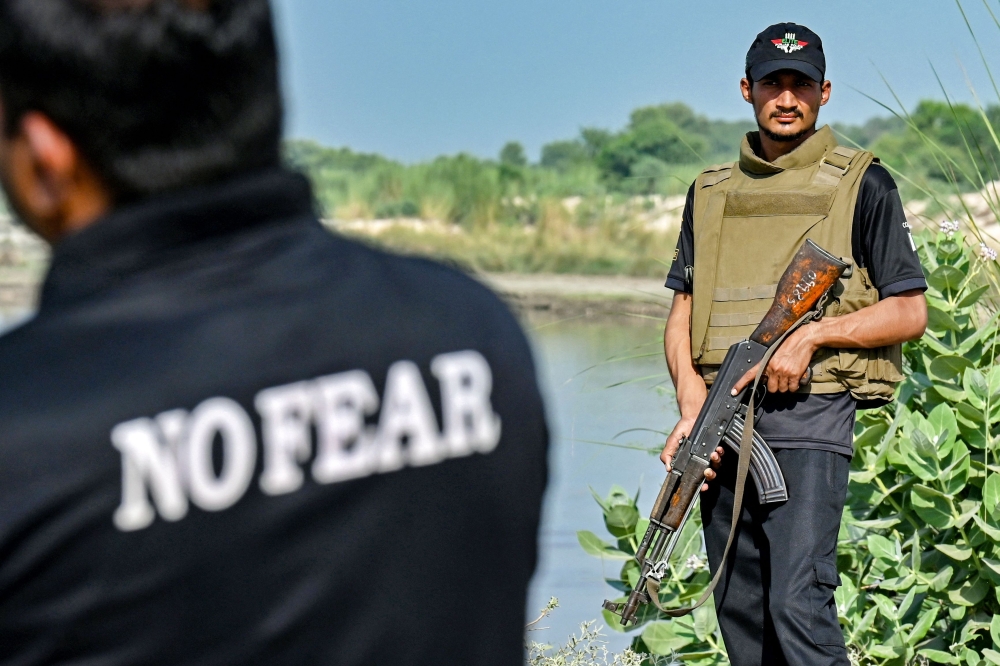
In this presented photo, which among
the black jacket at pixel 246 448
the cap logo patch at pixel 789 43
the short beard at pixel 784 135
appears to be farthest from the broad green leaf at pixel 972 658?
the black jacket at pixel 246 448

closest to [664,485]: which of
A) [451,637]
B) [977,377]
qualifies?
[977,377]

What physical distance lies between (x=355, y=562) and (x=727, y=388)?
1923 millimetres

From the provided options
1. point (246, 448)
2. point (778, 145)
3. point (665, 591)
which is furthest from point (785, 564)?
point (246, 448)

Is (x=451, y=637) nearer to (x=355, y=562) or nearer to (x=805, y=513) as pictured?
→ (x=355, y=562)

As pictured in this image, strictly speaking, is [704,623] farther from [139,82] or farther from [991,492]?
[139,82]

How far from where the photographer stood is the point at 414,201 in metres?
9.37

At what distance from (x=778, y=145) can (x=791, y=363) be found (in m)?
0.49

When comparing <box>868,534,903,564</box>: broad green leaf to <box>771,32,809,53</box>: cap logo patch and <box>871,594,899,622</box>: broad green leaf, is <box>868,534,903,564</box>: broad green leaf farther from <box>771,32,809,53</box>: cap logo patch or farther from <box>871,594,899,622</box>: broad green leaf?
<box>771,32,809,53</box>: cap logo patch

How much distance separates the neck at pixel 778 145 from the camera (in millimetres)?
2725

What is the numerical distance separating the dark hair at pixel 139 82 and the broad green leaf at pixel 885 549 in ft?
8.09

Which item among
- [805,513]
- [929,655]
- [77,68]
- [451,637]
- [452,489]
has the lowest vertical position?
[929,655]

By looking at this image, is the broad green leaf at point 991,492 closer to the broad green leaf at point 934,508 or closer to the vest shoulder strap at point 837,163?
the broad green leaf at point 934,508

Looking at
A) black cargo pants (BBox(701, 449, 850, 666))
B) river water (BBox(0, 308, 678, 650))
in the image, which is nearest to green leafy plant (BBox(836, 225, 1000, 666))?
black cargo pants (BBox(701, 449, 850, 666))

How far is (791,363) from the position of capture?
2580mm
